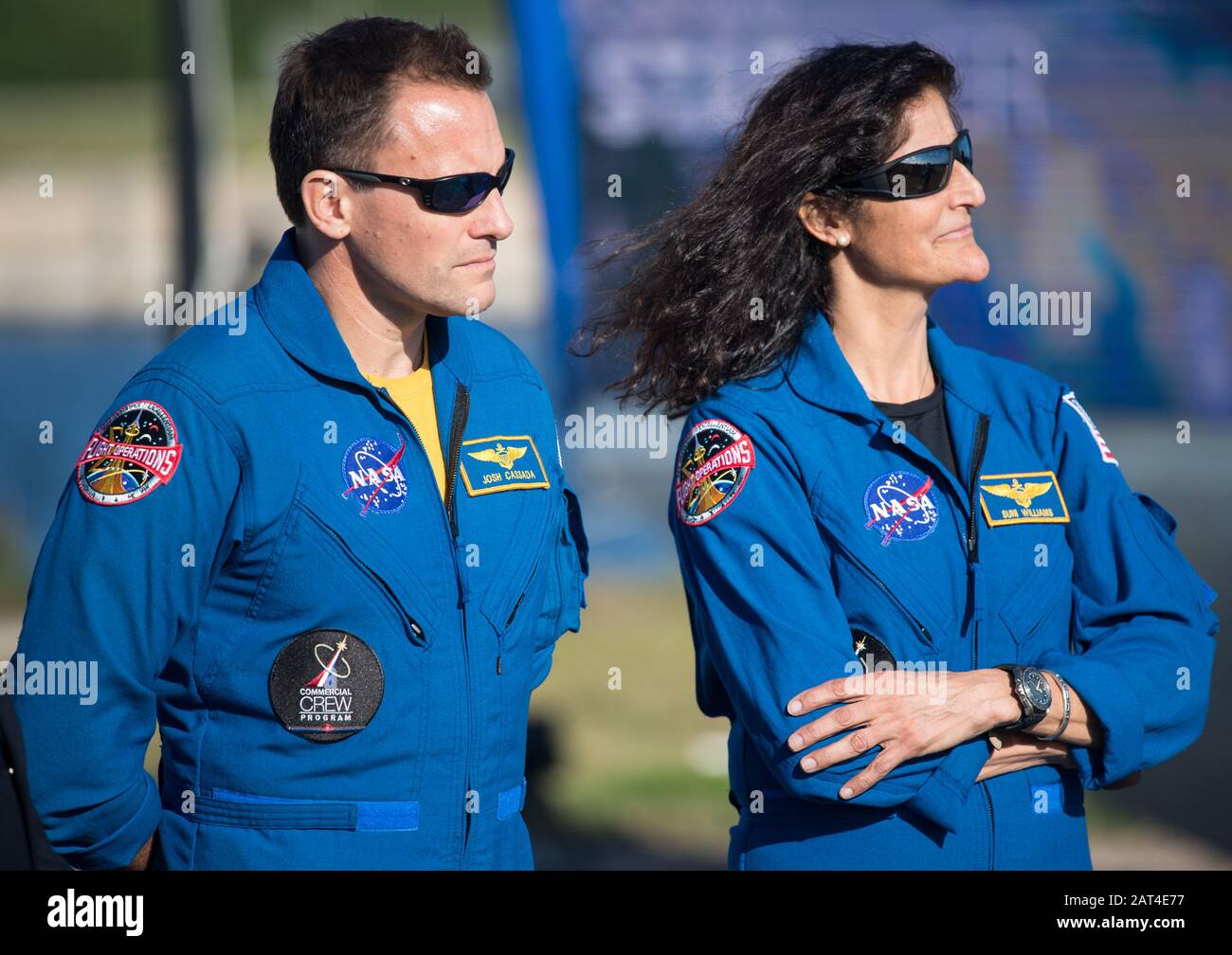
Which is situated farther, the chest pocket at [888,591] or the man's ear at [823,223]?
the man's ear at [823,223]

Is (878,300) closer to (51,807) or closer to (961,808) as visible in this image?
(961,808)

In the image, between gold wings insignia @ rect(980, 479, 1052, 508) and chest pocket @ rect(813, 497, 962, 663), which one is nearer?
chest pocket @ rect(813, 497, 962, 663)

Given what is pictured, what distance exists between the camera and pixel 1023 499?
8.20 feet

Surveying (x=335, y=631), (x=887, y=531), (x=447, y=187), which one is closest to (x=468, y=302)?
(x=447, y=187)

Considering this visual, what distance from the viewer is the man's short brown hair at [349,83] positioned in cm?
236

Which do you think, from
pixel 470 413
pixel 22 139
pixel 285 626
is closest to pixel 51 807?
pixel 285 626

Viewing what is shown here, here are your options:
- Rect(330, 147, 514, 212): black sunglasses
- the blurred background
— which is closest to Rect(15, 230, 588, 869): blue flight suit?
Rect(330, 147, 514, 212): black sunglasses

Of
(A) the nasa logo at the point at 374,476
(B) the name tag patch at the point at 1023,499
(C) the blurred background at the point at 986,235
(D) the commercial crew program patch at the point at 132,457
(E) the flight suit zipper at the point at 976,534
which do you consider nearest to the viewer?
(D) the commercial crew program patch at the point at 132,457

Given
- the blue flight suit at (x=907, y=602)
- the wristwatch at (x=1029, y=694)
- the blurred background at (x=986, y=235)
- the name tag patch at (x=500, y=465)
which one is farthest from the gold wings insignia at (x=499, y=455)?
the blurred background at (x=986, y=235)

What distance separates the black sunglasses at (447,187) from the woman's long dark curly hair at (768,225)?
1.58ft

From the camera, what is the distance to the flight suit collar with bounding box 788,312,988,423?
8.14 feet

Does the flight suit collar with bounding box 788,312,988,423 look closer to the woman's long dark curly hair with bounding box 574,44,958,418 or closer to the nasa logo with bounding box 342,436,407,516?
the woman's long dark curly hair with bounding box 574,44,958,418

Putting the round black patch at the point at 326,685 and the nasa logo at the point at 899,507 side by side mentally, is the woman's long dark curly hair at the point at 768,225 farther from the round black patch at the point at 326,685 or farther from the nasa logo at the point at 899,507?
the round black patch at the point at 326,685

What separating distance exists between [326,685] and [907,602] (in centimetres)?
94
